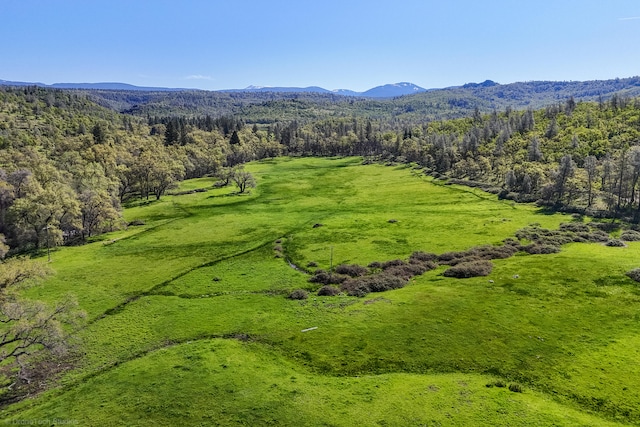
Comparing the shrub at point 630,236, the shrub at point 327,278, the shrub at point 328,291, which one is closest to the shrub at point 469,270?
the shrub at point 327,278

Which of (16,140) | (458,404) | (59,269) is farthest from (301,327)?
(16,140)

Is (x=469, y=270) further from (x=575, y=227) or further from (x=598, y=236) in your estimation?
(x=575, y=227)

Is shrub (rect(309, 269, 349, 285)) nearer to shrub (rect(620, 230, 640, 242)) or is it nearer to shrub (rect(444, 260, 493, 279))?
shrub (rect(444, 260, 493, 279))

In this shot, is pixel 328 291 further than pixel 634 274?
Yes

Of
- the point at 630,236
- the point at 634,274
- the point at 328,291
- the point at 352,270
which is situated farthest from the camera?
the point at 630,236

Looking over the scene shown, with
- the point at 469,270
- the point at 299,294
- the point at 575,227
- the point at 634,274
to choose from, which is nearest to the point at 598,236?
the point at 575,227

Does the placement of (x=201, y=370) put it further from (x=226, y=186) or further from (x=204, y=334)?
(x=226, y=186)
